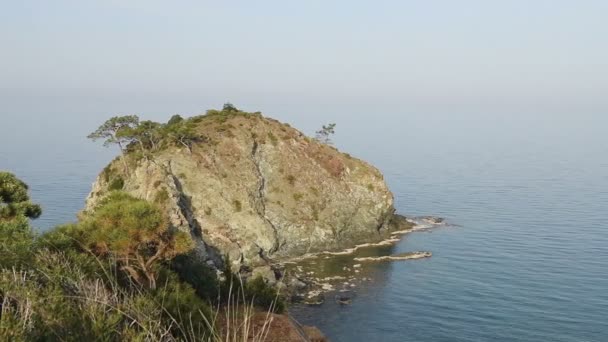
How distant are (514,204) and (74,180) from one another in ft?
415

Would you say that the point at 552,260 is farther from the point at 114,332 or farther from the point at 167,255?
the point at 114,332

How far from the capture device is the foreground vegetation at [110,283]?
28.6 ft

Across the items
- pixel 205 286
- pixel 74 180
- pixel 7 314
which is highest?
pixel 7 314

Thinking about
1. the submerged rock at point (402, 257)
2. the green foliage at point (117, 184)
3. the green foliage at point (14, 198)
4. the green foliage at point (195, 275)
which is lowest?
the submerged rock at point (402, 257)

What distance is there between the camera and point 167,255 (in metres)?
27.4

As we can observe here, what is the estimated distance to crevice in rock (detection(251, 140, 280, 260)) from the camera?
3677 inches

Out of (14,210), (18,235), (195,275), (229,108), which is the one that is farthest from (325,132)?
(18,235)

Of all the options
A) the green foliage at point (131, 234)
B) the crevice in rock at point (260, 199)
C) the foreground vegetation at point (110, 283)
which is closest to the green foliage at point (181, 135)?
the crevice in rock at point (260, 199)

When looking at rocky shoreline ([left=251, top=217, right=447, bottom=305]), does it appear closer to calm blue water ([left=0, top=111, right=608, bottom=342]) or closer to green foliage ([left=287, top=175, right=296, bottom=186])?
calm blue water ([left=0, top=111, right=608, bottom=342])

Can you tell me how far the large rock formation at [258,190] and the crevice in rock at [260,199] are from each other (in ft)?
0.66

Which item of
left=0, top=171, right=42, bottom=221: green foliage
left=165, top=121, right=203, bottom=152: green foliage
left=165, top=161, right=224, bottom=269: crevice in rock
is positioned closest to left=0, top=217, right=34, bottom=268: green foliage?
left=0, top=171, right=42, bottom=221: green foliage

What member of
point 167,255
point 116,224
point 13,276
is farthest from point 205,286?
point 13,276

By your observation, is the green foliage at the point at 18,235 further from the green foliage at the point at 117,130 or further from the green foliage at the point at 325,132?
the green foliage at the point at 325,132

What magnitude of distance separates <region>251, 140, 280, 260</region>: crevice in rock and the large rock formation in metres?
0.20
